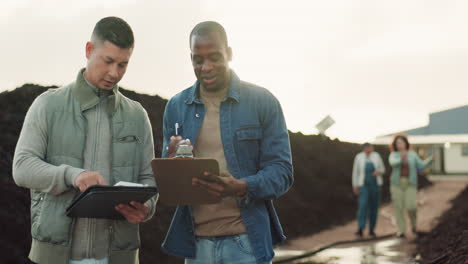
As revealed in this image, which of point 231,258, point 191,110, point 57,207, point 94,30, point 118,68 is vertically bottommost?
point 231,258

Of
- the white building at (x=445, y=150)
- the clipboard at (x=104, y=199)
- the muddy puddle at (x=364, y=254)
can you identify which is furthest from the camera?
the white building at (x=445, y=150)

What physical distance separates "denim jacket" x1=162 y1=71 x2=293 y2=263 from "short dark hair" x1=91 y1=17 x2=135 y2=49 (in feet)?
1.57

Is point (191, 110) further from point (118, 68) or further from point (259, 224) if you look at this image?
point (259, 224)

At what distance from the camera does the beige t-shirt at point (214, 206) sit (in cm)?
307

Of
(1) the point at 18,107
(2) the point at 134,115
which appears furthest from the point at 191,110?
(1) the point at 18,107

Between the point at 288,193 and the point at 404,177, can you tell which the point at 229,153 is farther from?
the point at 288,193

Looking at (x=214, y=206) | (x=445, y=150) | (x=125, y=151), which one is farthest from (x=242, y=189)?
(x=445, y=150)

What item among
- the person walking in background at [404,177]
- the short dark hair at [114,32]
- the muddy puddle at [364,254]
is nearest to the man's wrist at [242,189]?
the short dark hair at [114,32]

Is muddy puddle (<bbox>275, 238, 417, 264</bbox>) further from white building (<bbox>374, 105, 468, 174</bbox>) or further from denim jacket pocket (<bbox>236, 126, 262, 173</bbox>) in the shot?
white building (<bbox>374, 105, 468, 174</bbox>)

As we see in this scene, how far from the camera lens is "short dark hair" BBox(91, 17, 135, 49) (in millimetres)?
3023

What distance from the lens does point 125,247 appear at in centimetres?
303

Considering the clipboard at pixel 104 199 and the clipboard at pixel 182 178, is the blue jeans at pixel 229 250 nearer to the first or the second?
the clipboard at pixel 182 178

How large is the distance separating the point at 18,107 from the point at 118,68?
1016 cm

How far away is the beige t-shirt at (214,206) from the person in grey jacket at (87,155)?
0.27 meters
